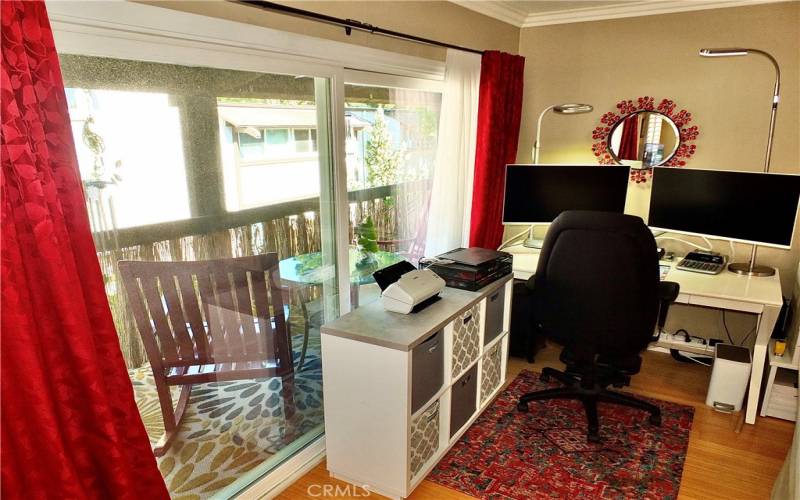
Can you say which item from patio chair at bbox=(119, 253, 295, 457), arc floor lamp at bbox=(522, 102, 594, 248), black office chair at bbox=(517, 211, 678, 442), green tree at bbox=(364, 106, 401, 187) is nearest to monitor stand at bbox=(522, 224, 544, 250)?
arc floor lamp at bbox=(522, 102, 594, 248)

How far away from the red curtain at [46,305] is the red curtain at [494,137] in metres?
2.26

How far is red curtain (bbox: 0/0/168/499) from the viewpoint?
104cm

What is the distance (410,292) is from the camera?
208 centimetres

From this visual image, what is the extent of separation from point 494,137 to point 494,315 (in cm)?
113

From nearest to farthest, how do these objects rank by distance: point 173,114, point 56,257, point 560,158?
point 56,257
point 173,114
point 560,158

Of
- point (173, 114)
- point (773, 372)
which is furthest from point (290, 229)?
point (773, 372)

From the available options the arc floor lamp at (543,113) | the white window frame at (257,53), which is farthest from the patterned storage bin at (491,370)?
the arc floor lamp at (543,113)

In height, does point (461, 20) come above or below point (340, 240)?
above

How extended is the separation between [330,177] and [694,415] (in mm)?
2192

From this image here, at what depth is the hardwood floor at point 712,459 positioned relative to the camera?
2.08 m

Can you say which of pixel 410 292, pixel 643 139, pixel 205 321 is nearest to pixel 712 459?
pixel 410 292

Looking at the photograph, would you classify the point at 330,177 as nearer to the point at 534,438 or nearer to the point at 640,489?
the point at 534,438

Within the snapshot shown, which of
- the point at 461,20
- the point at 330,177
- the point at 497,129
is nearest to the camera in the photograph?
the point at 330,177

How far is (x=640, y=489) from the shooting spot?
208 centimetres
